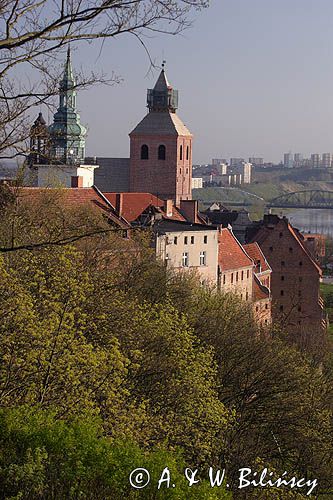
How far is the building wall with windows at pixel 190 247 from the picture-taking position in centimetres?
4406

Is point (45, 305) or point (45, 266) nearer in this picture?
point (45, 305)

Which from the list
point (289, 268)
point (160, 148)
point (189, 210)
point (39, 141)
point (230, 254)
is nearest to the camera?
point (39, 141)

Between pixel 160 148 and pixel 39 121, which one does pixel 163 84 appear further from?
pixel 39 121

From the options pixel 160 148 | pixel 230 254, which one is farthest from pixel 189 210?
pixel 160 148

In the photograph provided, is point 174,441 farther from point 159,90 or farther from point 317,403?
point 159,90

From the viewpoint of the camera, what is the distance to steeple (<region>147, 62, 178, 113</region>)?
3401 inches

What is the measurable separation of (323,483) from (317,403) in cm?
280

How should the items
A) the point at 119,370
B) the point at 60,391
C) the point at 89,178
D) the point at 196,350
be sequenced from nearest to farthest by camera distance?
1. the point at 60,391
2. the point at 119,370
3. the point at 196,350
4. the point at 89,178

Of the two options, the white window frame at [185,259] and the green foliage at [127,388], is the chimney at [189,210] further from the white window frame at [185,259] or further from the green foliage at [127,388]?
the green foliage at [127,388]

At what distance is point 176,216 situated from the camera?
5456cm

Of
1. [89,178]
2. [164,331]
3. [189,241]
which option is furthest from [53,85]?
[89,178]

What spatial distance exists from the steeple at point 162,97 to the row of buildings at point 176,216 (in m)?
0.09

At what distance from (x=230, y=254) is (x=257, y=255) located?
7.18 metres

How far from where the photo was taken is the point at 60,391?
15977 millimetres
